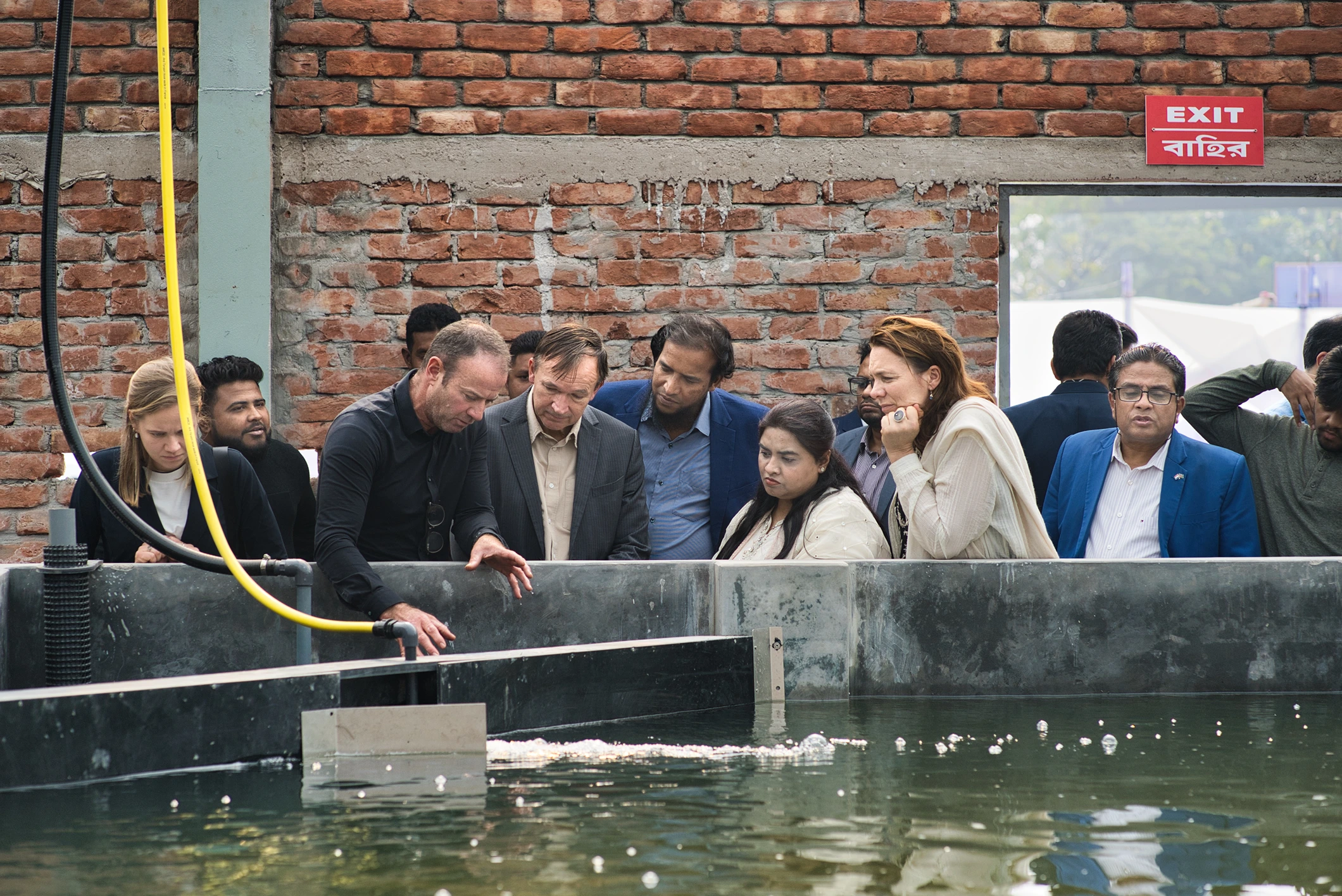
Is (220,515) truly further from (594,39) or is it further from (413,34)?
(594,39)

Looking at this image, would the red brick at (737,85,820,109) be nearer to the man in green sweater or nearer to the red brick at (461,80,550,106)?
the red brick at (461,80,550,106)

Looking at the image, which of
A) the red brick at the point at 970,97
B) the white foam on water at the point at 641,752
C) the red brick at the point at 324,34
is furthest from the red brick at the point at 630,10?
the white foam on water at the point at 641,752

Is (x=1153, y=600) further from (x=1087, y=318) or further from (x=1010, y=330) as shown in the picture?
(x=1010, y=330)

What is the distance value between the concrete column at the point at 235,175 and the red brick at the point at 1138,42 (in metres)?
3.56

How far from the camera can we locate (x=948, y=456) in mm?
4141

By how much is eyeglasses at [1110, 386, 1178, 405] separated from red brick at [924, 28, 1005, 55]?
7.36 feet

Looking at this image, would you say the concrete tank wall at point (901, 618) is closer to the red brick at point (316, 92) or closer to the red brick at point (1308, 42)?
the red brick at point (316, 92)

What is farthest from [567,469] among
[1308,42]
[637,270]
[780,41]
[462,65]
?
[1308,42]

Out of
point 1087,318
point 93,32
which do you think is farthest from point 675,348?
point 93,32

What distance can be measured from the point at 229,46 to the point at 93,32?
61cm

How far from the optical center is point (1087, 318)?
527 cm

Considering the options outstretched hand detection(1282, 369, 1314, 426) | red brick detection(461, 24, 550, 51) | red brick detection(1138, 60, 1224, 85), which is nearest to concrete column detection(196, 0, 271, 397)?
red brick detection(461, 24, 550, 51)

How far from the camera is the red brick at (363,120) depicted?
6.08 metres

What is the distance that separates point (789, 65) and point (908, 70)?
514 mm
